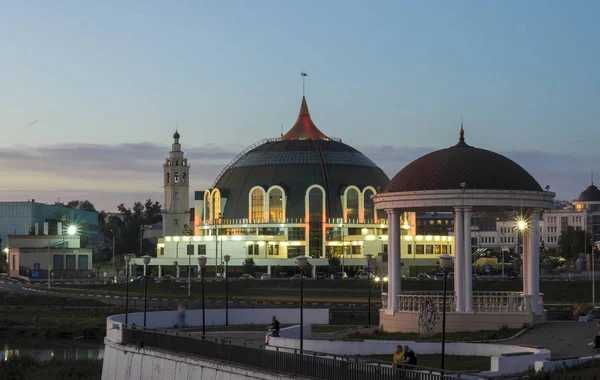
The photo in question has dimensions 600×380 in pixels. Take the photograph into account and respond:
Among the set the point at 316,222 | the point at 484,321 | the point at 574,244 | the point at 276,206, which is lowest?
the point at 484,321

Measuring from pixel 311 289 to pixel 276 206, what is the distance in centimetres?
5166

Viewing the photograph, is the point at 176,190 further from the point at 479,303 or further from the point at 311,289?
the point at 479,303

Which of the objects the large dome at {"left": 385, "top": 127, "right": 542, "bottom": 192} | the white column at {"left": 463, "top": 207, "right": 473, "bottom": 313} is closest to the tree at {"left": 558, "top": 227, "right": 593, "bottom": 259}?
the large dome at {"left": 385, "top": 127, "right": 542, "bottom": 192}

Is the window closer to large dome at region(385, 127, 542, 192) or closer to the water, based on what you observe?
the water

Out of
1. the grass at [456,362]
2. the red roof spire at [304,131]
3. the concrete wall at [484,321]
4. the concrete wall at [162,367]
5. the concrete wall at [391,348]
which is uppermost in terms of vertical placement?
the red roof spire at [304,131]

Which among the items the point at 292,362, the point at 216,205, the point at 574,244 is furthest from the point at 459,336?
the point at 574,244

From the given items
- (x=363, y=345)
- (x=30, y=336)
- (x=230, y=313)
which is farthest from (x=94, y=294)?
(x=363, y=345)

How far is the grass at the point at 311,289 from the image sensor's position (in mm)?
89812

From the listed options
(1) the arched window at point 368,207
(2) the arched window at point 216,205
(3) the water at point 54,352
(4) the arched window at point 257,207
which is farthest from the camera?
(2) the arched window at point 216,205

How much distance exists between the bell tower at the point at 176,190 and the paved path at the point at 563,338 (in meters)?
126

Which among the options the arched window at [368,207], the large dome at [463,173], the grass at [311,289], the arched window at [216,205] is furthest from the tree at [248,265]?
the large dome at [463,173]

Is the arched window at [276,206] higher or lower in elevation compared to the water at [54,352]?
higher

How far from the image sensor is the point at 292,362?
104 ft

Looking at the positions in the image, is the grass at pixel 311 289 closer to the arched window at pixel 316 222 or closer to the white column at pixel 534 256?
the white column at pixel 534 256
